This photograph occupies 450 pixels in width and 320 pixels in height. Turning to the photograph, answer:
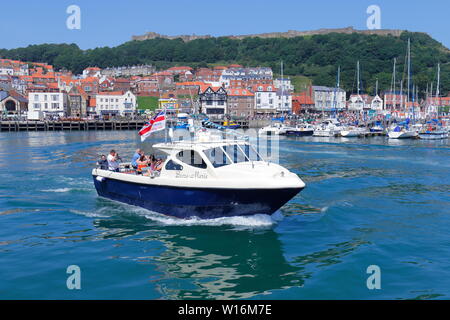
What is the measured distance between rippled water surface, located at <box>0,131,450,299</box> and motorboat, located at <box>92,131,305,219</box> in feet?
1.80

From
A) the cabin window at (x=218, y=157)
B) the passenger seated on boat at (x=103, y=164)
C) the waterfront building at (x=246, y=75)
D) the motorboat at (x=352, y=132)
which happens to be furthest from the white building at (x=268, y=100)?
the cabin window at (x=218, y=157)

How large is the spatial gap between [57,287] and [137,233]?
15.0 feet

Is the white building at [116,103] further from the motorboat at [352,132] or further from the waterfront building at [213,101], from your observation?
the motorboat at [352,132]

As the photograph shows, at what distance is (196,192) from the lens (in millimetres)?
15000

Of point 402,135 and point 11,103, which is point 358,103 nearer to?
point 402,135

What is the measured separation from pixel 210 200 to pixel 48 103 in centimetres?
11577

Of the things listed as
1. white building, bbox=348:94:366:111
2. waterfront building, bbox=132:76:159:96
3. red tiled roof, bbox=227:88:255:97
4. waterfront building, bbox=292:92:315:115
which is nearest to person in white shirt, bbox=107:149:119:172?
red tiled roof, bbox=227:88:255:97

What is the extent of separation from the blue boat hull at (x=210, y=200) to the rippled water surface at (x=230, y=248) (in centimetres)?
35

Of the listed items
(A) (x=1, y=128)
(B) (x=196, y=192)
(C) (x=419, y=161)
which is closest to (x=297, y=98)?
(A) (x=1, y=128)

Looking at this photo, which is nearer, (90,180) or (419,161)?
(90,180)

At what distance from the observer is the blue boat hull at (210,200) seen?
47.4ft

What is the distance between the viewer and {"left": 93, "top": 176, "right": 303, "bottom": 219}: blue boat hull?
47.4 feet
